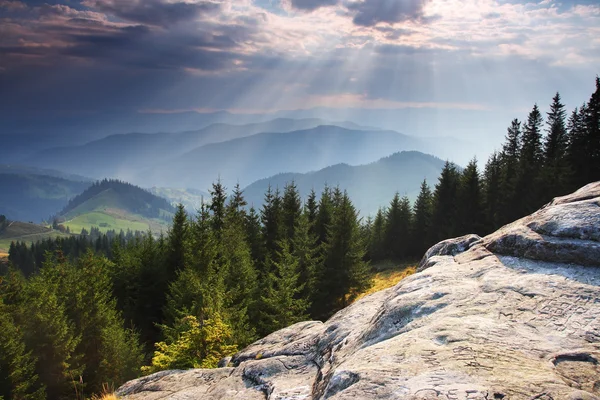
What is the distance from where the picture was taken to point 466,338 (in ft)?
23.4

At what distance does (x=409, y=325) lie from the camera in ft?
27.8

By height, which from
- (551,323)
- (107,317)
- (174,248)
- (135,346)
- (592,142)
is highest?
(592,142)

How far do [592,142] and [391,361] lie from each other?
64400 millimetres

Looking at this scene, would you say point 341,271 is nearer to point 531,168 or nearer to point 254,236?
point 254,236

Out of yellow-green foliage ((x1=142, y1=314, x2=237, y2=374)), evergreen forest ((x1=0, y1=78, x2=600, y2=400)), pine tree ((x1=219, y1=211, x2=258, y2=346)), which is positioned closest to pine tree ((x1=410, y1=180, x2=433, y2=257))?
evergreen forest ((x1=0, y1=78, x2=600, y2=400))

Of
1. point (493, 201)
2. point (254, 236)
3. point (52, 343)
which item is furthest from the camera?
point (493, 201)

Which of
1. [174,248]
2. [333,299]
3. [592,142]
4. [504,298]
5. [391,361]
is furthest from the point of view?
[592,142]

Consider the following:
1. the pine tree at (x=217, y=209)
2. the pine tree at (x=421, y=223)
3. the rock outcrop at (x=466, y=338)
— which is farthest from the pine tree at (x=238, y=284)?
the pine tree at (x=421, y=223)

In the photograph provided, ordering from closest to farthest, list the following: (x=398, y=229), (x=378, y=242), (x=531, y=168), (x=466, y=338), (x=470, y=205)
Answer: (x=466, y=338), (x=531, y=168), (x=470, y=205), (x=398, y=229), (x=378, y=242)

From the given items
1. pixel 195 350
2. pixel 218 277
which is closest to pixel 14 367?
pixel 218 277

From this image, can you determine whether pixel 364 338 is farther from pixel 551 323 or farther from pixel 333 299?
pixel 333 299

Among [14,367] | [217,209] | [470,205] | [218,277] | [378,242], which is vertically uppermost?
[217,209]

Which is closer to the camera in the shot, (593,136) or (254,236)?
(593,136)

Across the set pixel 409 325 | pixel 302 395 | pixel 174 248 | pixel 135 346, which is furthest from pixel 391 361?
pixel 174 248
